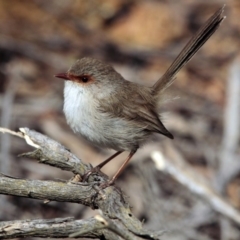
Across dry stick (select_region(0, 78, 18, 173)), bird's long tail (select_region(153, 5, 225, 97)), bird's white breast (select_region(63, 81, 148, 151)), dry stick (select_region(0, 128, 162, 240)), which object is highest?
dry stick (select_region(0, 78, 18, 173))

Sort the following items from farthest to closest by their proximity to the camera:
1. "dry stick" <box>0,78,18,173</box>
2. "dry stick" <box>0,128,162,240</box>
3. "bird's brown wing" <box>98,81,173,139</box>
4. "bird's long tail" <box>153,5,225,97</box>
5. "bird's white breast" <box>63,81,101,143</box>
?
"dry stick" <box>0,78,18,173</box> < "bird's long tail" <box>153,5,225,97</box> < "bird's brown wing" <box>98,81,173,139</box> < "bird's white breast" <box>63,81,101,143</box> < "dry stick" <box>0,128,162,240</box>

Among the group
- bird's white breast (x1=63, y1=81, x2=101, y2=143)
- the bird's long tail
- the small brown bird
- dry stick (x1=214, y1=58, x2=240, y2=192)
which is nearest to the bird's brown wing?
the small brown bird

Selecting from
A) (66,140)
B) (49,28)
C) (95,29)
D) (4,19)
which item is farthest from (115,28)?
(66,140)

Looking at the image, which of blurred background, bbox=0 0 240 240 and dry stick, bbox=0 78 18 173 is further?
dry stick, bbox=0 78 18 173

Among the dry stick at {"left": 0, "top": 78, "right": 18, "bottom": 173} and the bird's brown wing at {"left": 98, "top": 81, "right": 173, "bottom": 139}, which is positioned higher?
the dry stick at {"left": 0, "top": 78, "right": 18, "bottom": 173}

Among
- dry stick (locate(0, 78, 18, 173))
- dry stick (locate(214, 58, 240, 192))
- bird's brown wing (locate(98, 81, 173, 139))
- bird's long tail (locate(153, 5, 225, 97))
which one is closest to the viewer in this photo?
bird's brown wing (locate(98, 81, 173, 139))

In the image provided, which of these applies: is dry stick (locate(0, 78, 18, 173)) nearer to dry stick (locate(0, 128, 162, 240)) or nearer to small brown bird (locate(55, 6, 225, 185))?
small brown bird (locate(55, 6, 225, 185))

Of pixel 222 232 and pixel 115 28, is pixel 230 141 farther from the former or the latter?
Answer: pixel 115 28
